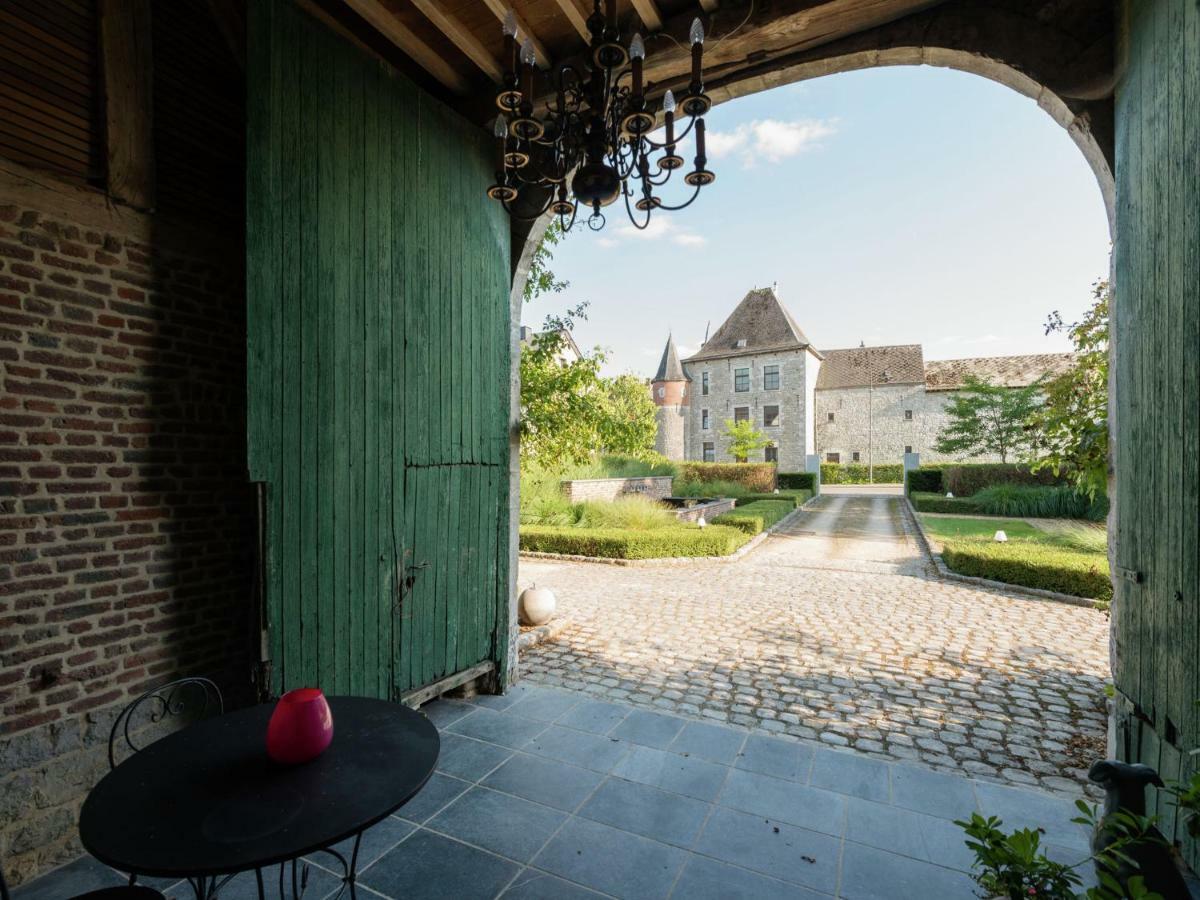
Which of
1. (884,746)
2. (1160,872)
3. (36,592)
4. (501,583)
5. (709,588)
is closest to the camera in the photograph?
(1160,872)

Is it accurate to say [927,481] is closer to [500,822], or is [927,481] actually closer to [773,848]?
[773,848]

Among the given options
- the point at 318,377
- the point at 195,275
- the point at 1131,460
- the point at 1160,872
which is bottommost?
the point at 1160,872

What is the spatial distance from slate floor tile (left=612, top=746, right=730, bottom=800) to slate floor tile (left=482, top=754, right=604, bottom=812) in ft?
0.68

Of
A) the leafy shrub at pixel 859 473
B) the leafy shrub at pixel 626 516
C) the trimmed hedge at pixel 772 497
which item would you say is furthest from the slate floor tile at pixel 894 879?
the leafy shrub at pixel 859 473

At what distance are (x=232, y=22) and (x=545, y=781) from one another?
423cm

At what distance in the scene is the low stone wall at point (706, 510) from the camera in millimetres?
12977

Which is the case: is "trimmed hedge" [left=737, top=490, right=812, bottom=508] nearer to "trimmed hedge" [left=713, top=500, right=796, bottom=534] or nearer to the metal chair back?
"trimmed hedge" [left=713, top=500, right=796, bottom=534]

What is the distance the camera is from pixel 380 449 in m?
3.08

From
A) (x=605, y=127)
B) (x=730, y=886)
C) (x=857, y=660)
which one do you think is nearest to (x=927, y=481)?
(x=857, y=660)

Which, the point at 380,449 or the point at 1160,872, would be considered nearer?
the point at 1160,872

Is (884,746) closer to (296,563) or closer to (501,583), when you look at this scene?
(501,583)

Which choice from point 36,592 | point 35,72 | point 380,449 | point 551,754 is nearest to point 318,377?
point 380,449

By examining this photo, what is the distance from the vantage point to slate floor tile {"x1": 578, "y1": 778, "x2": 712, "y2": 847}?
2496mm

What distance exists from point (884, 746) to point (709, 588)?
14.0 ft
